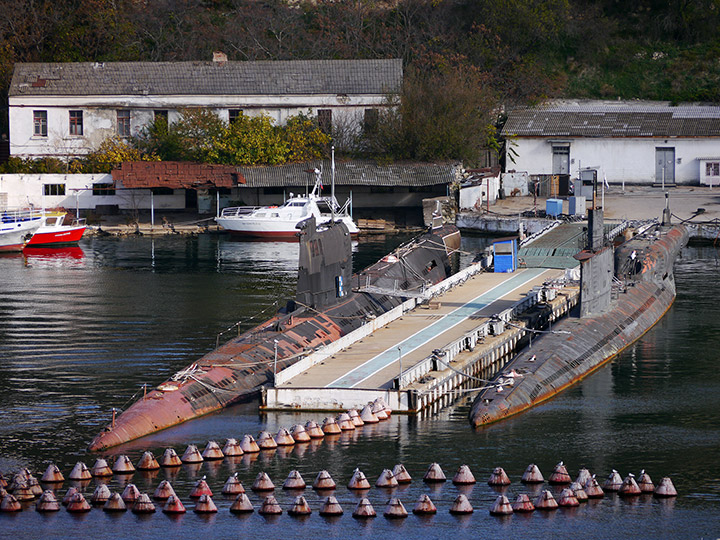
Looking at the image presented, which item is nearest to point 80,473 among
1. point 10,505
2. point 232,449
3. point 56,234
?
point 10,505

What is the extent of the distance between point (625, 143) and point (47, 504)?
7341cm

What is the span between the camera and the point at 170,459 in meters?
36.5

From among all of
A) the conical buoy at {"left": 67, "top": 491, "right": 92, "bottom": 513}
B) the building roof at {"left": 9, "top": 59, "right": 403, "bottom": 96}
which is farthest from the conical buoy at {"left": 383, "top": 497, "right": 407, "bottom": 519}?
the building roof at {"left": 9, "top": 59, "right": 403, "bottom": 96}

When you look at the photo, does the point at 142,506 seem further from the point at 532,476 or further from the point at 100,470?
the point at 532,476

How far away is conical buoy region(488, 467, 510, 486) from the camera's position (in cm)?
3516

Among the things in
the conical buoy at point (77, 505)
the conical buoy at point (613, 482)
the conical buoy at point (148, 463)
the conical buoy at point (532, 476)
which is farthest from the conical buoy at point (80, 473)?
the conical buoy at point (613, 482)

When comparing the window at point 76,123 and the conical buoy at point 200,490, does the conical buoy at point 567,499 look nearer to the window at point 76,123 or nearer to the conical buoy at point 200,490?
the conical buoy at point 200,490

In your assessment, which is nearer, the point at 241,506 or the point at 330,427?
the point at 241,506

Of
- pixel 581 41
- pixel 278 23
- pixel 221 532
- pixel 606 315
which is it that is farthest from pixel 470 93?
pixel 221 532

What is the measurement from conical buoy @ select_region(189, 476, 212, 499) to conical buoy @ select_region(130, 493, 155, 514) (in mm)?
1289

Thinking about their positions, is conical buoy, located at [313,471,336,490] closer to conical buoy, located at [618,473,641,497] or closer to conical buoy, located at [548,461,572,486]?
conical buoy, located at [548,461,572,486]

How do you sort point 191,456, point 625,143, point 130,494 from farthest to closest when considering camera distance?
point 625,143, point 191,456, point 130,494

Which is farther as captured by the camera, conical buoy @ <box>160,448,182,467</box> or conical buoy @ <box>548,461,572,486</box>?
conical buoy @ <box>160,448,182,467</box>

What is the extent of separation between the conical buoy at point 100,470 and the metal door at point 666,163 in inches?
2776
